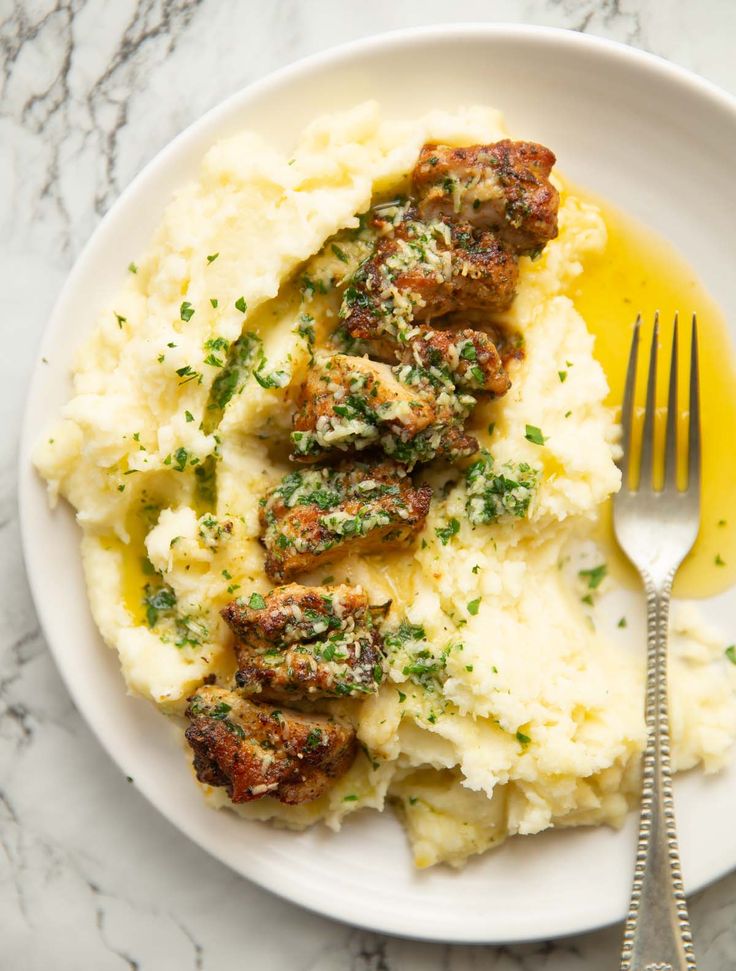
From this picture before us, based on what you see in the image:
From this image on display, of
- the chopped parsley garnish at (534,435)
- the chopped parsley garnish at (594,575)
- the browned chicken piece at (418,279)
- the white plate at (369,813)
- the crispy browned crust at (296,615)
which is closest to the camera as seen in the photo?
the crispy browned crust at (296,615)

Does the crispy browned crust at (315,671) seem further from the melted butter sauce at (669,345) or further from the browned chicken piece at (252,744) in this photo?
the melted butter sauce at (669,345)

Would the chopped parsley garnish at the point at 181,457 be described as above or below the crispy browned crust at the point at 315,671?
above

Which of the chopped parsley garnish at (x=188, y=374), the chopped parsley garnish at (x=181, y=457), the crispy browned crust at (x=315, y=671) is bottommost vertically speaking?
the crispy browned crust at (x=315, y=671)

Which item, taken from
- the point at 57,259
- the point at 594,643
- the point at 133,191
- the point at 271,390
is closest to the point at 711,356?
the point at 594,643

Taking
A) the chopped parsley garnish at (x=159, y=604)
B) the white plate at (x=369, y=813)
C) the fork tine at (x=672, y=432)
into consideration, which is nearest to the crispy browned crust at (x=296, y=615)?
the chopped parsley garnish at (x=159, y=604)

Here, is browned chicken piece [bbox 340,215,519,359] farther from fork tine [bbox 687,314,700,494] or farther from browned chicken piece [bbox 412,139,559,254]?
fork tine [bbox 687,314,700,494]

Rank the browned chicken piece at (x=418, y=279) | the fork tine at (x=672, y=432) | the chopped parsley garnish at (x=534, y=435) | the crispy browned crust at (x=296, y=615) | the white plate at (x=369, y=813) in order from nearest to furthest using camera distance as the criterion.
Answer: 1. the crispy browned crust at (x=296, y=615)
2. the browned chicken piece at (x=418, y=279)
3. the chopped parsley garnish at (x=534, y=435)
4. the white plate at (x=369, y=813)
5. the fork tine at (x=672, y=432)

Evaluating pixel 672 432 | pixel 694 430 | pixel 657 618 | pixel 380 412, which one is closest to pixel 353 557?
pixel 380 412
